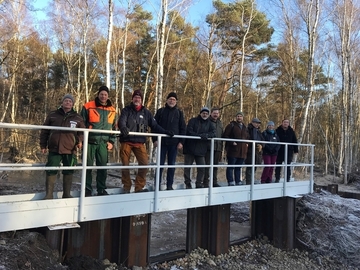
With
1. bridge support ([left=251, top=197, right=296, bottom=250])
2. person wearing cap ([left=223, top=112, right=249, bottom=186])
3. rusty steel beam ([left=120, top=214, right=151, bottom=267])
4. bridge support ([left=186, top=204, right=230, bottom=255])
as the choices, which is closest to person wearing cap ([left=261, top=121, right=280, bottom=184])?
bridge support ([left=251, top=197, right=296, bottom=250])

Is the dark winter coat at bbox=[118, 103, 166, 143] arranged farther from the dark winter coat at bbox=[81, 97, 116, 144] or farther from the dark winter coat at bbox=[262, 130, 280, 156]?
the dark winter coat at bbox=[262, 130, 280, 156]

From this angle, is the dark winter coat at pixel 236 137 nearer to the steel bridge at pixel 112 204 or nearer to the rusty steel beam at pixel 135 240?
the steel bridge at pixel 112 204

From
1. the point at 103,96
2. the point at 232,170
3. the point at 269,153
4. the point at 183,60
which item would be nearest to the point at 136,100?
the point at 103,96

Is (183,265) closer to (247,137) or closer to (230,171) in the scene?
(230,171)

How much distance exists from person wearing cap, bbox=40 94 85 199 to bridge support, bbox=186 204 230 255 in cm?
350

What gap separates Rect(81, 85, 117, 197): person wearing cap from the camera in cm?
493

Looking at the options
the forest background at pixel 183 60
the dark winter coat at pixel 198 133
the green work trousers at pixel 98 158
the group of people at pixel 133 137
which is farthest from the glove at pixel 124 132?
the forest background at pixel 183 60

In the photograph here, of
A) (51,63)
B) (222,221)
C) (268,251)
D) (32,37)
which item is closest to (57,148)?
(222,221)

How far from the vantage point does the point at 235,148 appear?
7.01m

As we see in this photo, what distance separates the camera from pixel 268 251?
799 centimetres

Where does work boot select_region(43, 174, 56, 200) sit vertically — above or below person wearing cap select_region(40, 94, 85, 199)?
below

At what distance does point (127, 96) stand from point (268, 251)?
20392 millimetres

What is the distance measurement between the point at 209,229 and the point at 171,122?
2.93 meters

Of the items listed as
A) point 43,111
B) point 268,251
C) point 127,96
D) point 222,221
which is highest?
point 127,96
